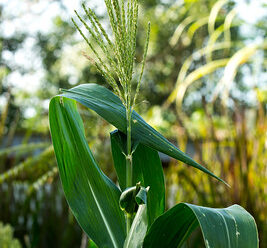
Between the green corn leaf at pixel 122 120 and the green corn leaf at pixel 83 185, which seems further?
the green corn leaf at pixel 83 185

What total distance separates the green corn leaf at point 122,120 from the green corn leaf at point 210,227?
8cm

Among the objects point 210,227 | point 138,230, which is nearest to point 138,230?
point 138,230

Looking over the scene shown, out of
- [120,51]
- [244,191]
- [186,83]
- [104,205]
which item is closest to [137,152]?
[104,205]

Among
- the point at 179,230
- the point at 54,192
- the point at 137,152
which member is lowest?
the point at 54,192

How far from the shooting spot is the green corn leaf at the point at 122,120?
661 mm

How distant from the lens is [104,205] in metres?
0.78

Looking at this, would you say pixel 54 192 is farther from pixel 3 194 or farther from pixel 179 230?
pixel 179 230

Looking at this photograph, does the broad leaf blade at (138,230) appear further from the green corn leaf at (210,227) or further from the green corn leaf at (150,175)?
the green corn leaf at (150,175)

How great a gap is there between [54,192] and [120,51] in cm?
182

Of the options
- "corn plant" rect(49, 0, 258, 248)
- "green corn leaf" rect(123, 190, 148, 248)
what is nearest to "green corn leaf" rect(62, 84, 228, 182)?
"corn plant" rect(49, 0, 258, 248)

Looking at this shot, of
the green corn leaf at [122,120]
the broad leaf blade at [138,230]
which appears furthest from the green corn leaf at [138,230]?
the green corn leaf at [122,120]

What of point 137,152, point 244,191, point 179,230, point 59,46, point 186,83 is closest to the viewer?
point 179,230

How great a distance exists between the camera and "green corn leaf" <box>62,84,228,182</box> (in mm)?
661

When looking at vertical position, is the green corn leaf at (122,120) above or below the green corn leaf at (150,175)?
above
